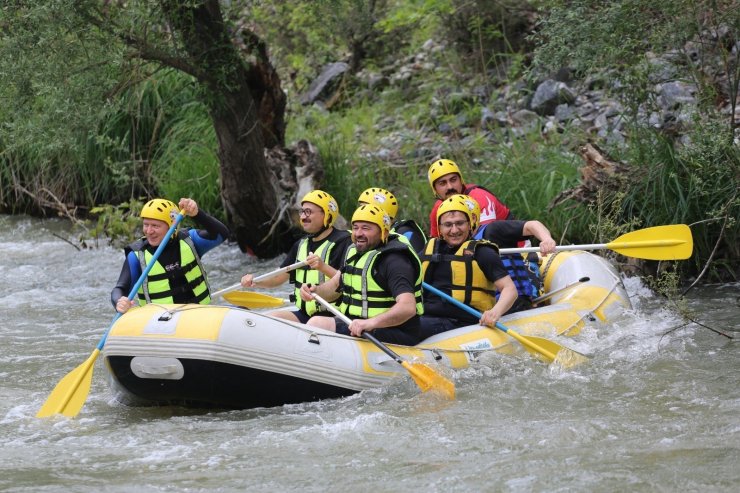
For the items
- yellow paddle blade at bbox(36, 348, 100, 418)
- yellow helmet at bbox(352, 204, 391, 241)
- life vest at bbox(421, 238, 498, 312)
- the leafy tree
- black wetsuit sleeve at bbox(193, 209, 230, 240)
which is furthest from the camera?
the leafy tree

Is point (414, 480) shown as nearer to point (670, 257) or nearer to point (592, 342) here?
point (592, 342)

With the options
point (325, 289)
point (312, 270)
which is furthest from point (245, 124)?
Result: point (325, 289)

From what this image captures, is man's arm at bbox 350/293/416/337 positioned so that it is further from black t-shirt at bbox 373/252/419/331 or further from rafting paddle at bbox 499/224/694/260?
rafting paddle at bbox 499/224/694/260

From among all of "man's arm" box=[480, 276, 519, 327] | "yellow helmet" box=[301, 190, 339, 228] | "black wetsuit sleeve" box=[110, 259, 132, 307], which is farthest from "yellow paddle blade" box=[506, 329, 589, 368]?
"black wetsuit sleeve" box=[110, 259, 132, 307]

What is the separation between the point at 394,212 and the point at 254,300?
123cm

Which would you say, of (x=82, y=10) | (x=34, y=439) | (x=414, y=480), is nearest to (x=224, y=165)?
(x=82, y=10)

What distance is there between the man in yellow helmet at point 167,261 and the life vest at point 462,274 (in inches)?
50.9

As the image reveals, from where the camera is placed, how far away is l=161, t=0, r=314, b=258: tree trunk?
8.57 m

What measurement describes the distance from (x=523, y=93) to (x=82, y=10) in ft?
18.1

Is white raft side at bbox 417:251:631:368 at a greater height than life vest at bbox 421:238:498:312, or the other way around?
life vest at bbox 421:238:498:312

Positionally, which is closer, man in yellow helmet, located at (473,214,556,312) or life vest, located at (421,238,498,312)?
life vest, located at (421,238,498,312)

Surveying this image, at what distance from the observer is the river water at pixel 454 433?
13.7ft

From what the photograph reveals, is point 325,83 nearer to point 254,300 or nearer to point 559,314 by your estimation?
point 254,300

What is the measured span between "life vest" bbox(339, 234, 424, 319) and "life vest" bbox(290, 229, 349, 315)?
405mm
